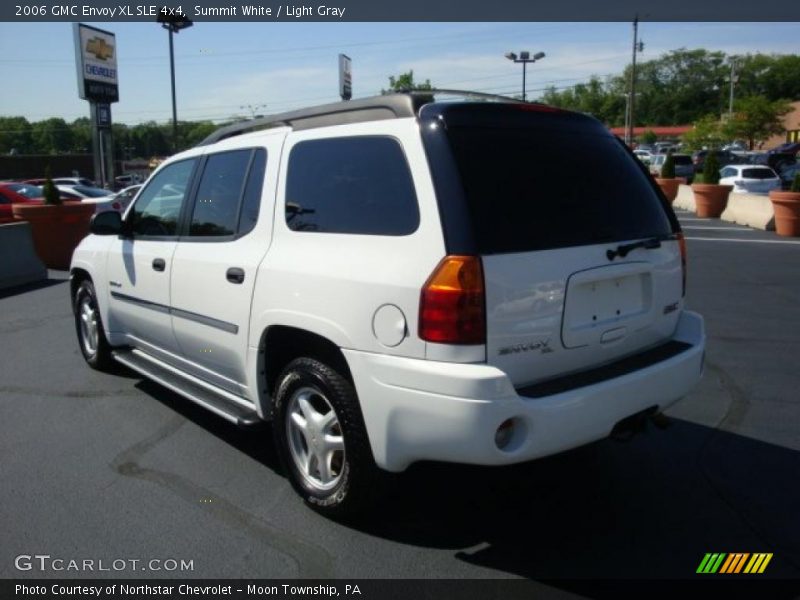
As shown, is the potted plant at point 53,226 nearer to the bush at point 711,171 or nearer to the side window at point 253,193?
the side window at point 253,193

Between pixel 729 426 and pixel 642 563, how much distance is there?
187cm

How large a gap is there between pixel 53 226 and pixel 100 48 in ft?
69.6

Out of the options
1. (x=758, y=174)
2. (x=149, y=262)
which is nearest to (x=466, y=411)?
(x=149, y=262)

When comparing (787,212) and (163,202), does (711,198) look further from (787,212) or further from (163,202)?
(163,202)

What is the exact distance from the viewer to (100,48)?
98.6ft

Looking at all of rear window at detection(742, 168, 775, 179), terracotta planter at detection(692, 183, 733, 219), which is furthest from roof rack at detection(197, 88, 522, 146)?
rear window at detection(742, 168, 775, 179)

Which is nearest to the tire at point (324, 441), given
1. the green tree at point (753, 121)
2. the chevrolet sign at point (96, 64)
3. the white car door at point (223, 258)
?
the white car door at point (223, 258)

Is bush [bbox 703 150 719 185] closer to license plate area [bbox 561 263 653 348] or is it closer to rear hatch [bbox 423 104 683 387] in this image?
rear hatch [bbox 423 104 683 387]

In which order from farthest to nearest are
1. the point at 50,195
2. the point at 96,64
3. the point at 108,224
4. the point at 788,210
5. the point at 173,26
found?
1. the point at 173,26
2. the point at 96,64
3. the point at 788,210
4. the point at 50,195
5. the point at 108,224

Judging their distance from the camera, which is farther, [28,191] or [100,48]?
[100,48]

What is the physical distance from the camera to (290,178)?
11.7 feet

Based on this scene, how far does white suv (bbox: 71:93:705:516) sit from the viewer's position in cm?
276

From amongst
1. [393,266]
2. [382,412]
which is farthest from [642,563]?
[393,266]

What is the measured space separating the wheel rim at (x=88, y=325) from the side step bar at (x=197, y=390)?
2.33 feet
